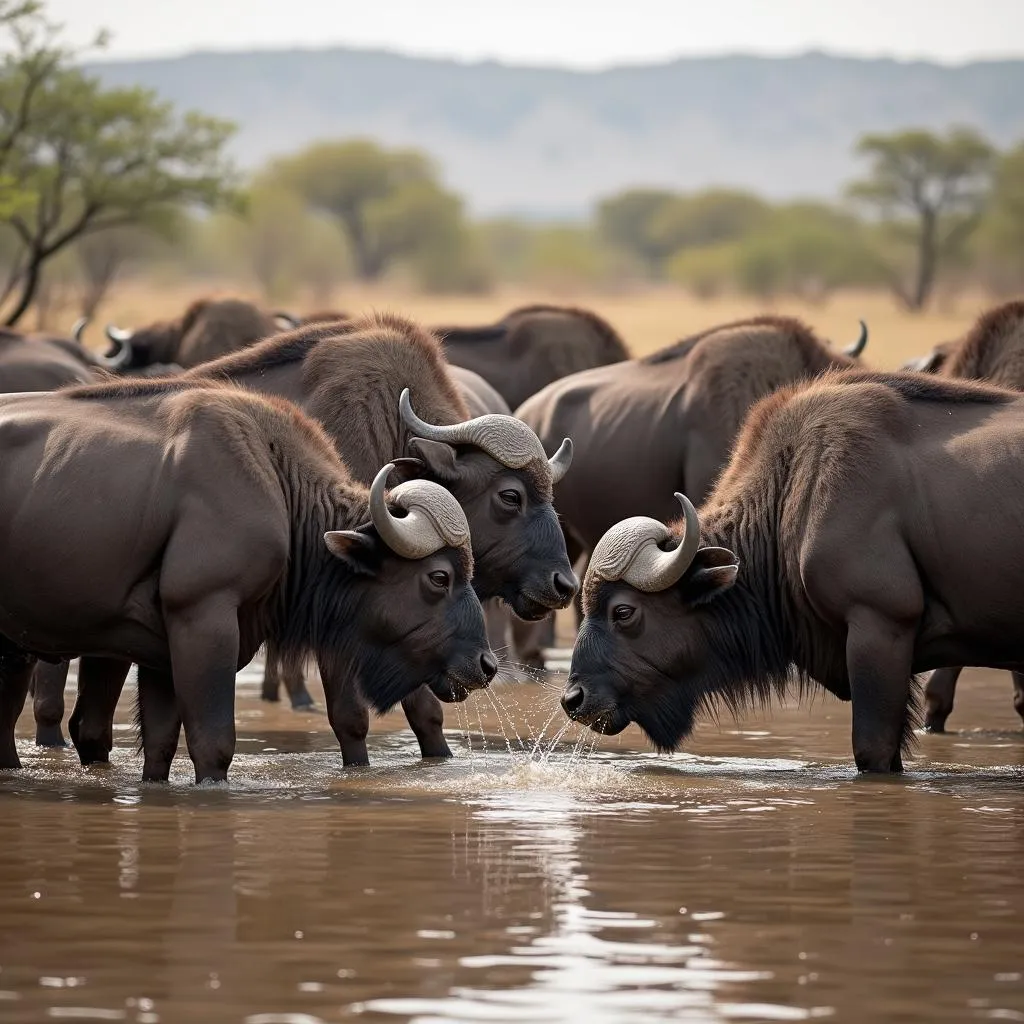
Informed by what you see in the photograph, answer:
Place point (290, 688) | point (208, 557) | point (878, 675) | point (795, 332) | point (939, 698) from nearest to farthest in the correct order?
point (208, 557)
point (878, 675)
point (939, 698)
point (290, 688)
point (795, 332)

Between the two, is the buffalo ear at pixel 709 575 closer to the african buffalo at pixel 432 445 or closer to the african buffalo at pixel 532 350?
the african buffalo at pixel 432 445

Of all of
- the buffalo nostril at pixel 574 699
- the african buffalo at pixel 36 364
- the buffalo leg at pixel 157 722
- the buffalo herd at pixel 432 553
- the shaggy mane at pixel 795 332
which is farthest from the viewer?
the african buffalo at pixel 36 364

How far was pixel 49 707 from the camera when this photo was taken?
36.9 feet

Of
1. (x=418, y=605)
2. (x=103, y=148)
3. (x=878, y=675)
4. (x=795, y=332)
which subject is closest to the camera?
(x=878, y=675)

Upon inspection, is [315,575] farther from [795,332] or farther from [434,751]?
[795,332]

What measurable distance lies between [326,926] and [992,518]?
14.4ft

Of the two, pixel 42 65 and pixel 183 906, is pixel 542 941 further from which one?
pixel 42 65

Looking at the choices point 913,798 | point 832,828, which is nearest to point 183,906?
point 832,828

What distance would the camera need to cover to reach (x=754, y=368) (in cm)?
1445

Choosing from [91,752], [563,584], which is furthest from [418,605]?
[91,752]

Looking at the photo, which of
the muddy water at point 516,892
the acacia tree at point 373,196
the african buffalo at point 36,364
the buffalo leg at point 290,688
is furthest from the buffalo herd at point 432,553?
the acacia tree at point 373,196

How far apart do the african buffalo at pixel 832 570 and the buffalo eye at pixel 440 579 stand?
756 millimetres

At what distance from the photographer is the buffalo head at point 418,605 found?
9.63 m

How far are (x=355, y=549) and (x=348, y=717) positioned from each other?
0.96 m
